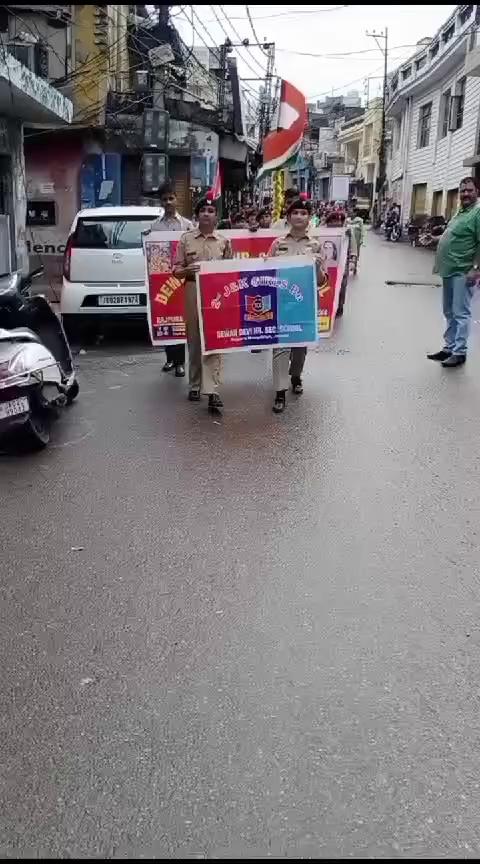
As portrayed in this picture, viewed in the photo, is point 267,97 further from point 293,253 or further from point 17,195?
point 293,253

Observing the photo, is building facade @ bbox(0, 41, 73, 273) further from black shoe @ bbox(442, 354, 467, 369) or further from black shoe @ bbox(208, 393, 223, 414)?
black shoe @ bbox(442, 354, 467, 369)

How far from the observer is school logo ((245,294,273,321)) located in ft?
24.1

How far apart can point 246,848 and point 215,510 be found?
2730 millimetres

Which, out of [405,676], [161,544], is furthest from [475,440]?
[405,676]

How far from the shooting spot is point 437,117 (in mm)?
38000

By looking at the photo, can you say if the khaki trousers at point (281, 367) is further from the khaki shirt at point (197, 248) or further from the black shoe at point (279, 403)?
the khaki shirt at point (197, 248)

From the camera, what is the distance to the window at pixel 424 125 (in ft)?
133

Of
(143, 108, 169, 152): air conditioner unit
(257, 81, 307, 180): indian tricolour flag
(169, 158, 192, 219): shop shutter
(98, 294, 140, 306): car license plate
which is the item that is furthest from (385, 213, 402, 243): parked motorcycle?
(98, 294, 140, 306): car license plate

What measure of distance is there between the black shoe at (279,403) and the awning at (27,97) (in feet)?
17.1

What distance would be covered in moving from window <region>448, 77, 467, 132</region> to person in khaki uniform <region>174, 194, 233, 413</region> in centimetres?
2886

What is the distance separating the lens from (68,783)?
8.20 ft

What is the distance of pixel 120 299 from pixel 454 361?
13.8 ft

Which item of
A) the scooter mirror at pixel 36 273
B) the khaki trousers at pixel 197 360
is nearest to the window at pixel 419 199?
the khaki trousers at pixel 197 360

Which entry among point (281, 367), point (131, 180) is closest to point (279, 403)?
point (281, 367)
